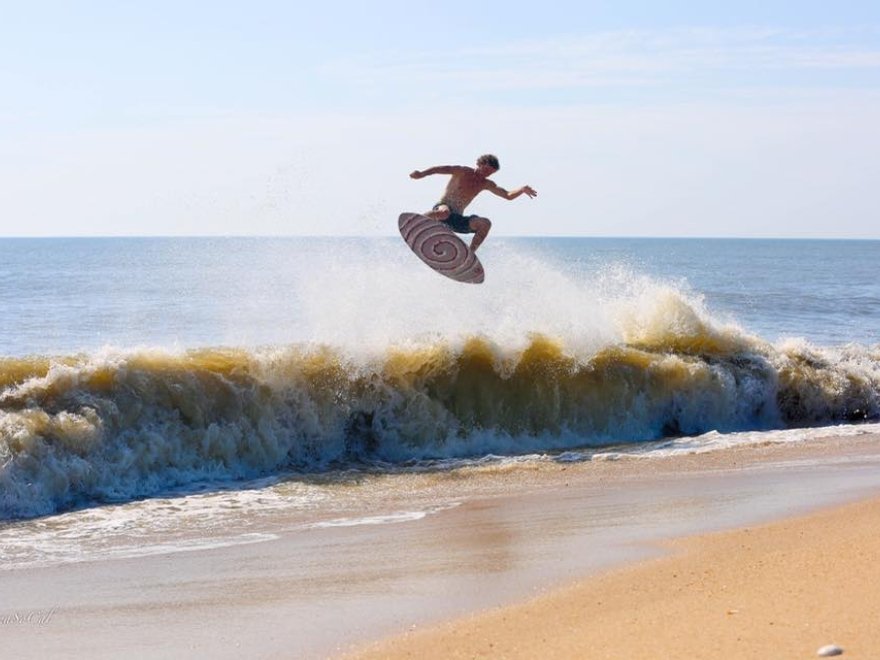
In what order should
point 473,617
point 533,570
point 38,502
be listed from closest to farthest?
point 473,617 → point 533,570 → point 38,502

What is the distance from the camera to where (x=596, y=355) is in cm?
1811

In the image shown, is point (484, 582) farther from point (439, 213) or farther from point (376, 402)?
point (376, 402)

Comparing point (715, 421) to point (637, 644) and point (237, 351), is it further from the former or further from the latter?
point (637, 644)

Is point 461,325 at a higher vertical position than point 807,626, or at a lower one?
higher

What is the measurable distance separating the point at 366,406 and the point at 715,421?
226 inches

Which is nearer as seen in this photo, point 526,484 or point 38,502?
point 38,502

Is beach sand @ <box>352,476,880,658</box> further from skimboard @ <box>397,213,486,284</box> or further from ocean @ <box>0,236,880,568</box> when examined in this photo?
skimboard @ <box>397,213,486,284</box>

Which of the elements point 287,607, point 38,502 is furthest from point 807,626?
point 38,502

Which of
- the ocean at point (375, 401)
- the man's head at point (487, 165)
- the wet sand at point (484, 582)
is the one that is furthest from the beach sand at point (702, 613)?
the man's head at point (487, 165)

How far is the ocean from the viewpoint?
38.5 feet

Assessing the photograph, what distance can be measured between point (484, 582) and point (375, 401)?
796cm

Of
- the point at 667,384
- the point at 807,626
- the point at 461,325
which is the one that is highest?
the point at 461,325

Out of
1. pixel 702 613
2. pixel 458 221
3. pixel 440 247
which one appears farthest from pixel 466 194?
pixel 702 613

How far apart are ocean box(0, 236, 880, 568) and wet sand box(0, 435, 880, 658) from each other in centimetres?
86
